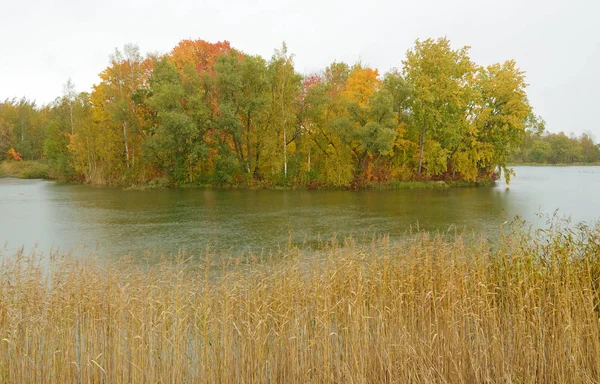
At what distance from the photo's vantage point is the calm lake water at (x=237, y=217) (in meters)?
15.8

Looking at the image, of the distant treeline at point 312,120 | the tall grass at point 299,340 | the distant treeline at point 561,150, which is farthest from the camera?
the distant treeline at point 561,150

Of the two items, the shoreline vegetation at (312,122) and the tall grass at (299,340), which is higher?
the shoreline vegetation at (312,122)

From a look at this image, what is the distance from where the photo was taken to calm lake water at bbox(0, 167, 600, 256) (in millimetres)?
15805

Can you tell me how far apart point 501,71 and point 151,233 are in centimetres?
3858

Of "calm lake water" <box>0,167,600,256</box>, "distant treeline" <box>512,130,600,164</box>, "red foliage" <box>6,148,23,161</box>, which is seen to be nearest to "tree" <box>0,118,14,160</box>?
"red foliage" <box>6,148,23,161</box>

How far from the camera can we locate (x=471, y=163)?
138 ft

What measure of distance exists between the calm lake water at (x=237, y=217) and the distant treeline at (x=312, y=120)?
25.8 feet

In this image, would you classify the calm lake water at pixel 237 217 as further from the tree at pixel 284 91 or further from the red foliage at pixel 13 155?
the red foliage at pixel 13 155

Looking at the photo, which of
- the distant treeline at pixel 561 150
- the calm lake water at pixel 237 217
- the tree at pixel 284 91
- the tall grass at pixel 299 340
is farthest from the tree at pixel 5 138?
the distant treeline at pixel 561 150

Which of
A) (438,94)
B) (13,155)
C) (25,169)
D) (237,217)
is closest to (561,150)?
(438,94)

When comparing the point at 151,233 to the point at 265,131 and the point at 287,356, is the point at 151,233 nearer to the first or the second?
the point at 287,356

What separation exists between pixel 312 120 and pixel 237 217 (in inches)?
826

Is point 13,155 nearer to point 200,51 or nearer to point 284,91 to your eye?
point 200,51

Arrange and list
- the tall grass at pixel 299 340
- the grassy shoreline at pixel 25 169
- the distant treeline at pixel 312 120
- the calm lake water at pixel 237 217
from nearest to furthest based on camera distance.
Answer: the tall grass at pixel 299 340 < the calm lake water at pixel 237 217 < the distant treeline at pixel 312 120 < the grassy shoreline at pixel 25 169
